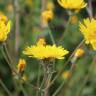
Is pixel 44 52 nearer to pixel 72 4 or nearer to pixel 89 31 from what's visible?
pixel 89 31

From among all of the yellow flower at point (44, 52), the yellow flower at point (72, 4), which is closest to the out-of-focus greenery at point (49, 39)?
the yellow flower at point (72, 4)

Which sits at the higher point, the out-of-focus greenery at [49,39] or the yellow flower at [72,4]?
the yellow flower at [72,4]

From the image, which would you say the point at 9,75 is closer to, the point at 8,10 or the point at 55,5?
the point at 8,10

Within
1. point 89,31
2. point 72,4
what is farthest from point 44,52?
point 72,4

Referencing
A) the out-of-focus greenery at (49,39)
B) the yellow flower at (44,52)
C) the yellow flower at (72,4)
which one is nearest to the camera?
the yellow flower at (44,52)

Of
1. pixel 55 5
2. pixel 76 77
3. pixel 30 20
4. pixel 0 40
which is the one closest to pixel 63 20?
pixel 55 5

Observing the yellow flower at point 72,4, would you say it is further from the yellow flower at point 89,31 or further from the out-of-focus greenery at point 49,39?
the out-of-focus greenery at point 49,39

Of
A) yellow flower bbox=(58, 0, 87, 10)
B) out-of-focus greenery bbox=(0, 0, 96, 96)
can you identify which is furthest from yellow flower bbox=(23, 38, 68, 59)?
out-of-focus greenery bbox=(0, 0, 96, 96)

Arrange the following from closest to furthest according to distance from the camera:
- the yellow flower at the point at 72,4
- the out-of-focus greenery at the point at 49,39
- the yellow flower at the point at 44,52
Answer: the yellow flower at the point at 44,52 → the yellow flower at the point at 72,4 → the out-of-focus greenery at the point at 49,39

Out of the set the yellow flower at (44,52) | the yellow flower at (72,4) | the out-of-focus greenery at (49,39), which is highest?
the yellow flower at (72,4)
